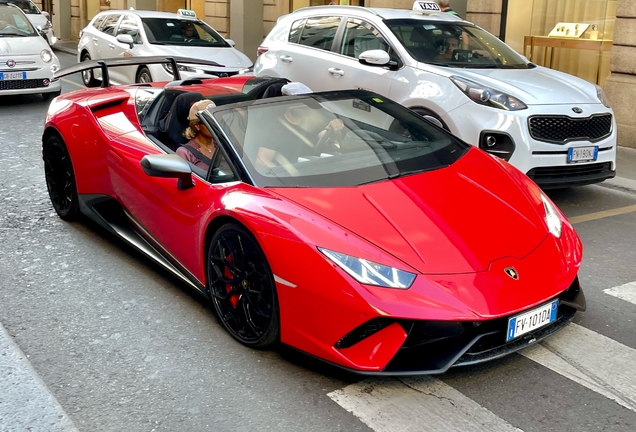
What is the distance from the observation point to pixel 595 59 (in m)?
11.9

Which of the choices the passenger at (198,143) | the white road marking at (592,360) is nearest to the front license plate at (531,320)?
the white road marking at (592,360)

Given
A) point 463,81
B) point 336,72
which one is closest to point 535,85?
point 463,81

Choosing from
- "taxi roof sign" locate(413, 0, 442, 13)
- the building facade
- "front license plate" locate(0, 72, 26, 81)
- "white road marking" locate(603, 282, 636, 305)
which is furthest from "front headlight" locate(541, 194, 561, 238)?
"front license plate" locate(0, 72, 26, 81)

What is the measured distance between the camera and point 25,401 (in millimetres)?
3605

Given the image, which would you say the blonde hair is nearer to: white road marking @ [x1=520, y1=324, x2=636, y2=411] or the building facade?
Answer: white road marking @ [x1=520, y1=324, x2=636, y2=411]

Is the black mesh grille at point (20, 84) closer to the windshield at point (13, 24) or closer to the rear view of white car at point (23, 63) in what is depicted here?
the rear view of white car at point (23, 63)

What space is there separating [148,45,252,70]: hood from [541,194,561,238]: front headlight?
826 centimetres

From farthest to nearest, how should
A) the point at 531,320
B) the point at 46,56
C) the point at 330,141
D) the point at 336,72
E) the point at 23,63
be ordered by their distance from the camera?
the point at 46,56 < the point at 23,63 < the point at 336,72 < the point at 330,141 < the point at 531,320

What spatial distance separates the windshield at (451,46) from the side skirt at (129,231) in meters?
3.68

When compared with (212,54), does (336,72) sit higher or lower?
higher

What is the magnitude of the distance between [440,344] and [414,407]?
305mm

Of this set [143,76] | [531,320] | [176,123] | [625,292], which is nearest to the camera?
[531,320]

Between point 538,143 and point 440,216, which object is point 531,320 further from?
point 538,143

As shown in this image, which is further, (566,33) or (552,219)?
(566,33)
